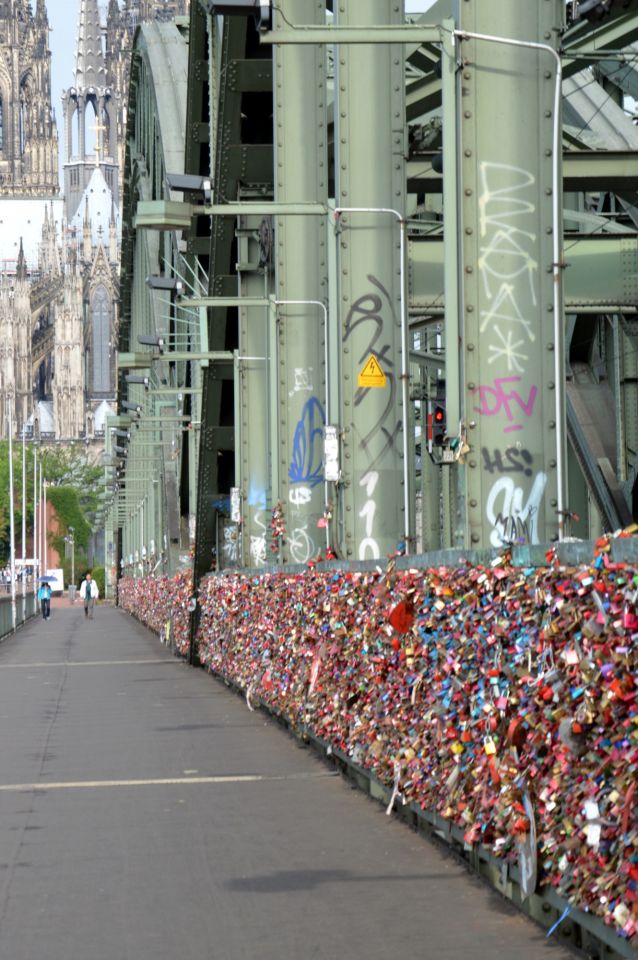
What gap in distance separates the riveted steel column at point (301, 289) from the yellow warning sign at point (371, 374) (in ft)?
14.3

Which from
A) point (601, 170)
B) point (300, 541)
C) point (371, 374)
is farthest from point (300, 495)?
point (371, 374)

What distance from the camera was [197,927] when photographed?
8.30 metres

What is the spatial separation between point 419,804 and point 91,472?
174m

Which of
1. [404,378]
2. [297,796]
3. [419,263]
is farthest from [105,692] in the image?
[297,796]

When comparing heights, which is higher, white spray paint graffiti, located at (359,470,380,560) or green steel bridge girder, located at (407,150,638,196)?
green steel bridge girder, located at (407,150,638,196)

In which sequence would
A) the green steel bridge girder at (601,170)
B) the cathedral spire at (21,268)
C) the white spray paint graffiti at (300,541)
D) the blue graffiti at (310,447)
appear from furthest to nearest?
the cathedral spire at (21,268) → the white spray paint graffiti at (300,541) → the blue graffiti at (310,447) → the green steel bridge girder at (601,170)

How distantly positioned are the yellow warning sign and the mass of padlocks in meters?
3.63

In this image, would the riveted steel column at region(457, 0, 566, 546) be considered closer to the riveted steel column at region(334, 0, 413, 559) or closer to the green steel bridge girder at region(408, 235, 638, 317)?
the riveted steel column at region(334, 0, 413, 559)

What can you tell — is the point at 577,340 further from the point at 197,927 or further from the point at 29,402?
the point at 29,402

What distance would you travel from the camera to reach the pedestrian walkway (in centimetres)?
796

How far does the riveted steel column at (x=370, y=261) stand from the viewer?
57.7 feet

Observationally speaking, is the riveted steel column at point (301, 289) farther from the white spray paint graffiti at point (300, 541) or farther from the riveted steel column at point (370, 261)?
the riveted steel column at point (370, 261)

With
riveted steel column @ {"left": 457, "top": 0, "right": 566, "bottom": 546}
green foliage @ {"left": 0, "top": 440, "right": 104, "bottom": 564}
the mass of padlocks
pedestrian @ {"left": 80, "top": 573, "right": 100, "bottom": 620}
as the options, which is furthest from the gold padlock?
green foliage @ {"left": 0, "top": 440, "right": 104, "bottom": 564}

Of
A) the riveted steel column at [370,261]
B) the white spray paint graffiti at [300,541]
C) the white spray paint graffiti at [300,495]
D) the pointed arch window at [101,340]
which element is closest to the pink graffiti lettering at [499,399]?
the riveted steel column at [370,261]
